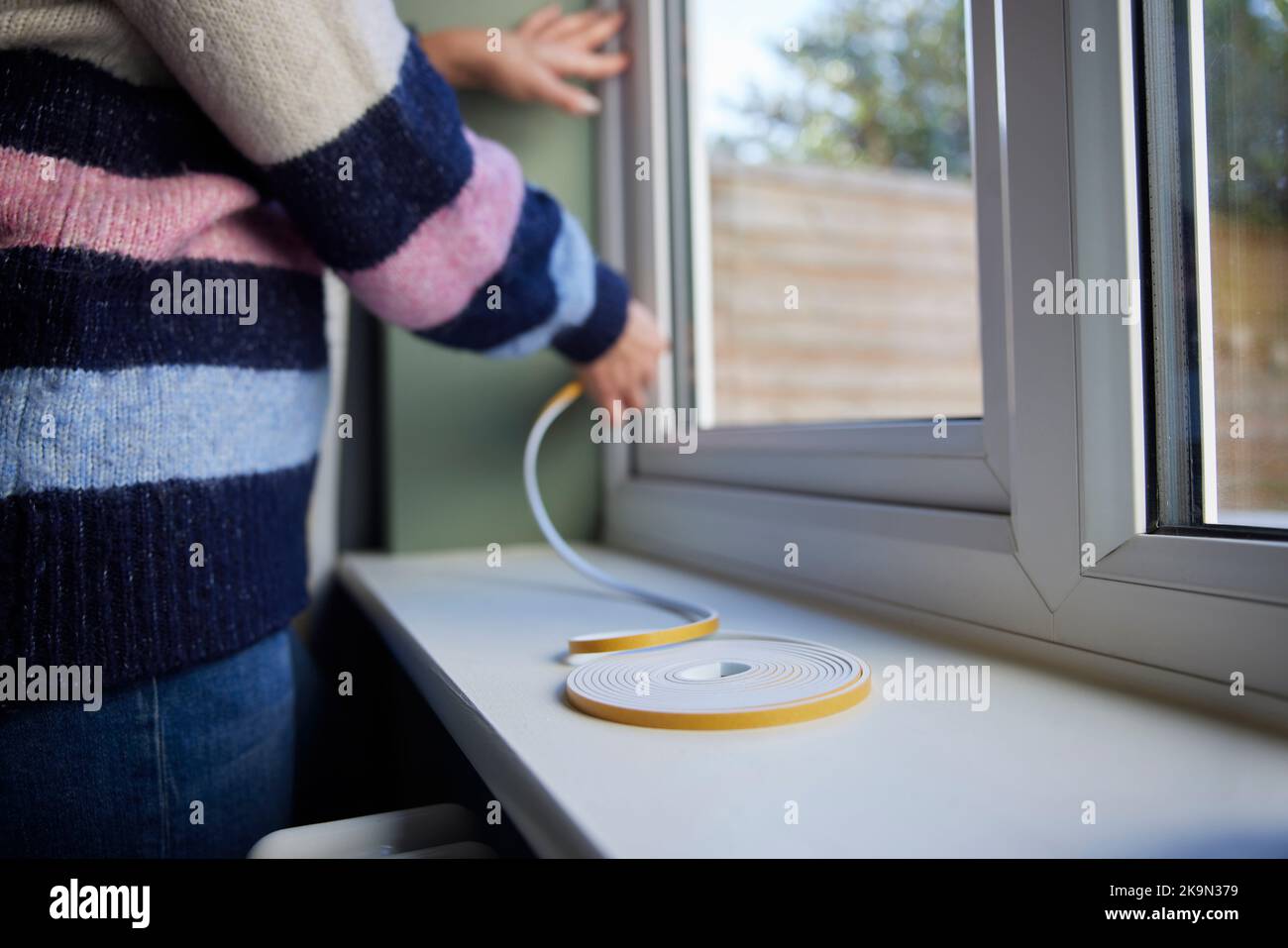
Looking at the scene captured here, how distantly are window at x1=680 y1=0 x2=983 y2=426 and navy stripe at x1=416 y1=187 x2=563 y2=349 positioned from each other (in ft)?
1.40

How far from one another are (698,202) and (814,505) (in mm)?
517

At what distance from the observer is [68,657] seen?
0.54 m

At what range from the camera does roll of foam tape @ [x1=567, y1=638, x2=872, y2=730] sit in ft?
1.52

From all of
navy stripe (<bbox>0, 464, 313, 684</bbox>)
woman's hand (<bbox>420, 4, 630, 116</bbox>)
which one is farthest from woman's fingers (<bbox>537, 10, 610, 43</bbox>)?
navy stripe (<bbox>0, 464, 313, 684</bbox>)

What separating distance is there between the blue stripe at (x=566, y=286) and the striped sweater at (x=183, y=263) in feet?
0.26

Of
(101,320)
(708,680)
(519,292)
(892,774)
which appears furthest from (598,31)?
(892,774)

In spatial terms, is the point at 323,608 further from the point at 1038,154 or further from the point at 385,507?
the point at 1038,154

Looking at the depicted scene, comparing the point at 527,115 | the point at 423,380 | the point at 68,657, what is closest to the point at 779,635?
the point at 68,657

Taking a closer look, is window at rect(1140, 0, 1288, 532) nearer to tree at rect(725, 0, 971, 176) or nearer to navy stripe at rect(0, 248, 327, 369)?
navy stripe at rect(0, 248, 327, 369)

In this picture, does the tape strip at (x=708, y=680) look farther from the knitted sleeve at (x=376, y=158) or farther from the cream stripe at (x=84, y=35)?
the cream stripe at (x=84, y=35)

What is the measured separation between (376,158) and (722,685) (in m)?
0.39

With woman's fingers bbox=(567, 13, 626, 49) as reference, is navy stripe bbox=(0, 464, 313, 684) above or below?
below

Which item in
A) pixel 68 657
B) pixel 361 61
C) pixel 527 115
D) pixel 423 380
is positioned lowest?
pixel 68 657

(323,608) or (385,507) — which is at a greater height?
(385,507)
